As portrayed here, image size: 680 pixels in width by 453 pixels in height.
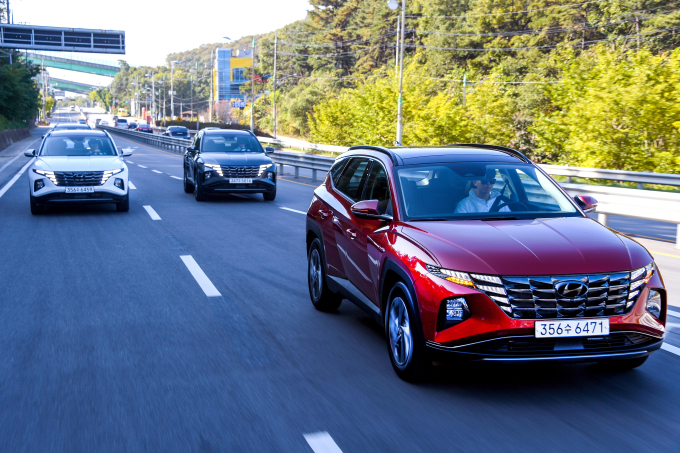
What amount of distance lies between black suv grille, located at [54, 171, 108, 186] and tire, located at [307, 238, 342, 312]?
820 centimetres

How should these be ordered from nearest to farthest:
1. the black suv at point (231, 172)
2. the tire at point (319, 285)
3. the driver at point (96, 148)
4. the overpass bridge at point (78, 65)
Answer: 1. the tire at point (319, 285)
2. the driver at point (96, 148)
3. the black suv at point (231, 172)
4. the overpass bridge at point (78, 65)

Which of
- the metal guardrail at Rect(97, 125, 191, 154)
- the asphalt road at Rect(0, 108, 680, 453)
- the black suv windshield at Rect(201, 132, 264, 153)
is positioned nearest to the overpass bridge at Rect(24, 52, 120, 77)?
the metal guardrail at Rect(97, 125, 191, 154)

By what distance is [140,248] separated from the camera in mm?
10438

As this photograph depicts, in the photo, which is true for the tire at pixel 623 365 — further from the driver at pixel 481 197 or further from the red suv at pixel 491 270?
the driver at pixel 481 197

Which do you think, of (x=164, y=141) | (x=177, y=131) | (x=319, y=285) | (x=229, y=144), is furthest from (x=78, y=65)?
(x=319, y=285)

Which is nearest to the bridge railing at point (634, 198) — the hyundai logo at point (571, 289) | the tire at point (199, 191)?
the hyundai logo at point (571, 289)

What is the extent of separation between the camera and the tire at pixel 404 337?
4.59 m

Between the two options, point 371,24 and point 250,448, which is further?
point 371,24

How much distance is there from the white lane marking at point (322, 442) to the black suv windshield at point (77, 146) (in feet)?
41.4

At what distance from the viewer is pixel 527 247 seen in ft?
14.8

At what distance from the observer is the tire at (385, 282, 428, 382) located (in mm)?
4586

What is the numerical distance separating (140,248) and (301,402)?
6.61 meters

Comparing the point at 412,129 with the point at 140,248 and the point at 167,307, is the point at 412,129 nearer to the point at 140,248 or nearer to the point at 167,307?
the point at 140,248

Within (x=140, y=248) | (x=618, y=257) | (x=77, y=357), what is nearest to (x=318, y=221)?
(x=77, y=357)
